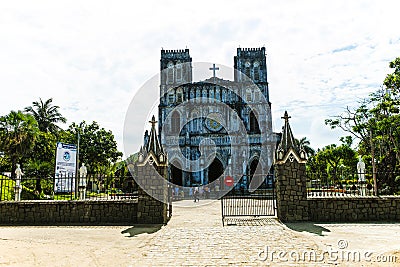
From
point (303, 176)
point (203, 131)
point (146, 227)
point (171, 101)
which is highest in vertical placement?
point (171, 101)

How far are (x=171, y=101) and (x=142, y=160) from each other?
25796 mm

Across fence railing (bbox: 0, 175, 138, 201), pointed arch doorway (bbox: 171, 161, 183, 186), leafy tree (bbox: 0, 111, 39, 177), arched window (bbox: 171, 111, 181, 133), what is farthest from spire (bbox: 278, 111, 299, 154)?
arched window (bbox: 171, 111, 181, 133)

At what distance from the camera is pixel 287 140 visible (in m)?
11.8

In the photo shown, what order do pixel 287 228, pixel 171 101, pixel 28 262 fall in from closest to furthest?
pixel 28 262
pixel 287 228
pixel 171 101

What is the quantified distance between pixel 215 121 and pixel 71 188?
83.7ft

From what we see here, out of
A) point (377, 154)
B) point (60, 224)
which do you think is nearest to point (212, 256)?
point (60, 224)

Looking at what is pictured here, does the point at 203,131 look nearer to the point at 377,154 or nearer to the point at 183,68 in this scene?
the point at 183,68

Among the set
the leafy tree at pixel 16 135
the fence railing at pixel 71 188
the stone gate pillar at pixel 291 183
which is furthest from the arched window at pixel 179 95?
the stone gate pillar at pixel 291 183

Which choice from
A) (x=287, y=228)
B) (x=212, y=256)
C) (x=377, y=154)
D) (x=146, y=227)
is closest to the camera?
(x=212, y=256)

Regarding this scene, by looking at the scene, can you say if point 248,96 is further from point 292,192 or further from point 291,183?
point 292,192

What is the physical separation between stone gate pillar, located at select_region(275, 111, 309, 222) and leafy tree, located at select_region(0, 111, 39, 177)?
17100 mm

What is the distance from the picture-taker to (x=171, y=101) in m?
37.1

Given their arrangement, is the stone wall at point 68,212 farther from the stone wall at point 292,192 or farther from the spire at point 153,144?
the stone wall at point 292,192

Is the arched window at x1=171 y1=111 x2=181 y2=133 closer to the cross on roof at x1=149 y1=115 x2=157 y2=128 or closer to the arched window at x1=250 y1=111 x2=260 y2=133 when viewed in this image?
the arched window at x1=250 y1=111 x2=260 y2=133
